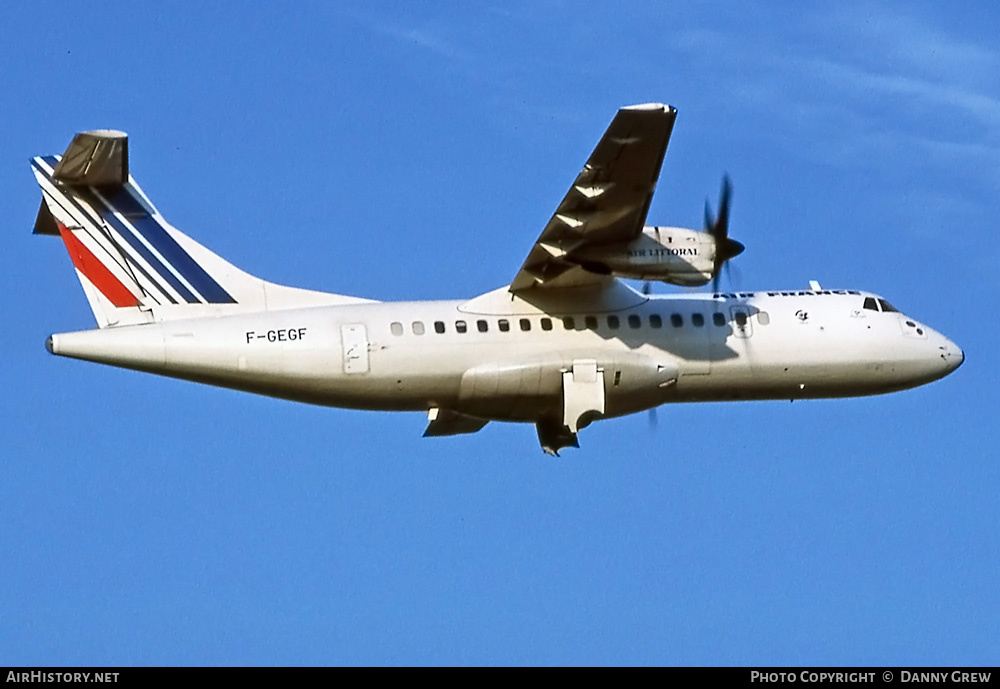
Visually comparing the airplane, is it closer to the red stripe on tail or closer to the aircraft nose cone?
the red stripe on tail

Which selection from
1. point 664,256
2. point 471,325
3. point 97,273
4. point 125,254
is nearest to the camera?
point 664,256

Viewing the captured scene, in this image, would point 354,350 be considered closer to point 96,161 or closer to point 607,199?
point 607,199

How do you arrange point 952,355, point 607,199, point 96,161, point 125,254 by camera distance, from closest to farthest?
1. point 607,199
2. point 96,161
3. point 125,254
4. point 952,355

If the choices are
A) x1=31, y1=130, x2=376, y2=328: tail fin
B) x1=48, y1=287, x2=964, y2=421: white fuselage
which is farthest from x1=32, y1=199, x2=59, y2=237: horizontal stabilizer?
x1=48, y1=287, x2=964, y2=421: white fuselage

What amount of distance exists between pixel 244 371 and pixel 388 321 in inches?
114

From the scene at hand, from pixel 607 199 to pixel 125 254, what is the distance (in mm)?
9201

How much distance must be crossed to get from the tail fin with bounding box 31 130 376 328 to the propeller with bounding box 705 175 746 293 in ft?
26.8

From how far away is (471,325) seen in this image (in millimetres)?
32062

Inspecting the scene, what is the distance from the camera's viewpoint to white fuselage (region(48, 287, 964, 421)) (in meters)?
30.8

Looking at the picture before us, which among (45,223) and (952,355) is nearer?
(45,223)

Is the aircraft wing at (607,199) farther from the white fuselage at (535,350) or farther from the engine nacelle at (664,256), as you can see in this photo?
the white fuselage at (535,350)

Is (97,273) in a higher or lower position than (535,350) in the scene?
A: higher

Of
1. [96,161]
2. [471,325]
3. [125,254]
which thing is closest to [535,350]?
[471,325]
